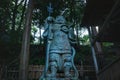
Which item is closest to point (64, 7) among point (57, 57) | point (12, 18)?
point (12, 18)

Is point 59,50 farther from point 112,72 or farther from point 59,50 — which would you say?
point 112,72

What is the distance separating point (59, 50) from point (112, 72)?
2.08 metres

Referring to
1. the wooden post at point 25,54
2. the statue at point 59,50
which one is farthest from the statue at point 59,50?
the wooden post at point 25,54

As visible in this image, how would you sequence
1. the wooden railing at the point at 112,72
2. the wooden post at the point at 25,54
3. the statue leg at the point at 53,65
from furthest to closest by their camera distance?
the wooden post at the point at 25,54
the wooden railing at the point at 112,72
the statue leg at the point at 53,65

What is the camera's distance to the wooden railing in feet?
23.2

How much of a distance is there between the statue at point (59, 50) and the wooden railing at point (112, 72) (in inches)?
53.8

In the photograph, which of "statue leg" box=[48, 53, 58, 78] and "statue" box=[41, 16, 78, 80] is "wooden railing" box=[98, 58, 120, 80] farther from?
"statue leg" box=[48, 53, 58, 78]

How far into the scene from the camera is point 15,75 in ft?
41.4

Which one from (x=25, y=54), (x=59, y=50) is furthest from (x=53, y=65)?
(x=25, y=54)

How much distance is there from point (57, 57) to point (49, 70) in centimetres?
47

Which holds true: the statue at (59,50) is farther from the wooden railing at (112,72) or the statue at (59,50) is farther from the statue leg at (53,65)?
the wooden railing at (112,72)

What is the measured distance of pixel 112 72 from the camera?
7.63m

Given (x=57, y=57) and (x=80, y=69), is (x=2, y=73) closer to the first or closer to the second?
(x=80, y=69)

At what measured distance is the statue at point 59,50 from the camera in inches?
264
